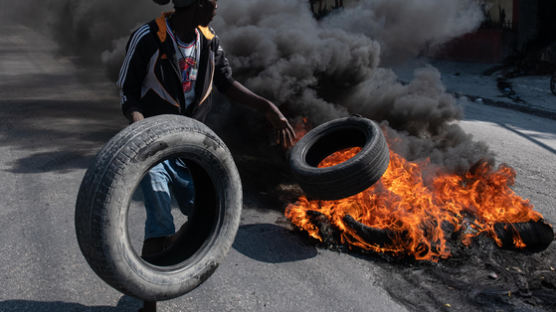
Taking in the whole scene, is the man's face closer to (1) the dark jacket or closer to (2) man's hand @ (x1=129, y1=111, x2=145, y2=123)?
(1) the dark jacket

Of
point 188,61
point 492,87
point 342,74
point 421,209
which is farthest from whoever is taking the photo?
point 492,87

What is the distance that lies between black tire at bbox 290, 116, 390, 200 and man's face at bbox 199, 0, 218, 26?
1649mm

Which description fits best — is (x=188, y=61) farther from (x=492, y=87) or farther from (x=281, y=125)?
(x=492, y=87)

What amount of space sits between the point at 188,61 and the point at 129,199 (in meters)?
1.03

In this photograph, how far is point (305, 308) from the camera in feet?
10.4

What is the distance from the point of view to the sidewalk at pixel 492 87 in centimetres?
1203

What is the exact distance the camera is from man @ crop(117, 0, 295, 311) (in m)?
2.69

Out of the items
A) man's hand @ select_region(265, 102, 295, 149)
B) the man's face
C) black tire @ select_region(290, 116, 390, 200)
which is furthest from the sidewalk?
the man's face

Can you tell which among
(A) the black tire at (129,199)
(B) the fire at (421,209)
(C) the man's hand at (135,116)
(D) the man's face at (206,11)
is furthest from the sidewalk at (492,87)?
(C) the man's hand at (135,116)

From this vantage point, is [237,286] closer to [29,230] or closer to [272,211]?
[272,211]

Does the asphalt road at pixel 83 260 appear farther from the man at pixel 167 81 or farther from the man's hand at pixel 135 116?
the man's hand at pixel 135 116

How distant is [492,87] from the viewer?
14.7 metres

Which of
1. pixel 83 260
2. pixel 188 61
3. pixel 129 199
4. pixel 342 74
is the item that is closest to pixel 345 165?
pixel 188 61

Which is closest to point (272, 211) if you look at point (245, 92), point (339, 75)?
point (245, 92)
